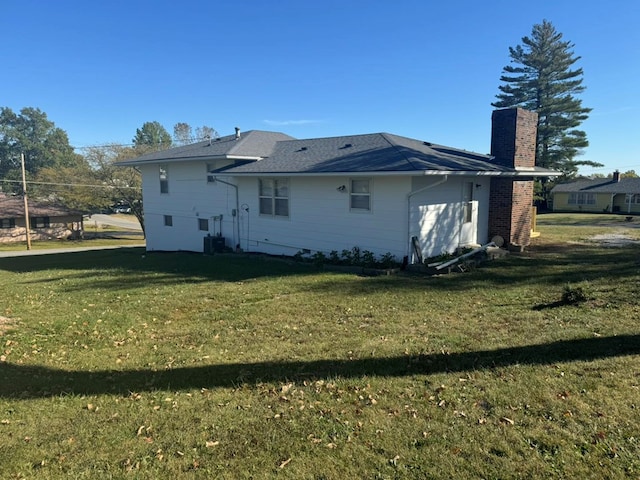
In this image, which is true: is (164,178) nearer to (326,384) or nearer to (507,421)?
(326,384)

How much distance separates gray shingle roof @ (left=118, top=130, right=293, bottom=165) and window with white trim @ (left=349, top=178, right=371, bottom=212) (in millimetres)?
5431

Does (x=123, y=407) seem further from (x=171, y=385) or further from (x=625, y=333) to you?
(x=625, y=333)

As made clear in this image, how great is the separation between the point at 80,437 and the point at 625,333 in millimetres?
6401

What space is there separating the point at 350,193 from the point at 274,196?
3.25m

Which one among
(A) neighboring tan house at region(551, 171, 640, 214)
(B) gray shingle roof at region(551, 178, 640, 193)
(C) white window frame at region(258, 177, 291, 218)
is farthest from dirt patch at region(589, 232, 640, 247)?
(B) gray shingle roof at region(551, 178, 640, 193)

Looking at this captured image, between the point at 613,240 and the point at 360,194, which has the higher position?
the point at 360,194

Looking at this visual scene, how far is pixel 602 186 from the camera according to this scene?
48.8 meters

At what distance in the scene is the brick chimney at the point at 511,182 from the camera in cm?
1488

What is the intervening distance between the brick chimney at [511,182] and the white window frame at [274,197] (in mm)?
6839

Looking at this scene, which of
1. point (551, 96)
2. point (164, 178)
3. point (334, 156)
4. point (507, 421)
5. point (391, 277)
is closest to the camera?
point (507, 421)

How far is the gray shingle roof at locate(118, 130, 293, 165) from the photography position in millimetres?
16922

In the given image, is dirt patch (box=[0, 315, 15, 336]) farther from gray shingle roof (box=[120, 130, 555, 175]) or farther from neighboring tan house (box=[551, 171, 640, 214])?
neighboring tan house (box=[551, 171, 640, 214])

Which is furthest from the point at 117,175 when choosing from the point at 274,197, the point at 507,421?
the point at 507,421

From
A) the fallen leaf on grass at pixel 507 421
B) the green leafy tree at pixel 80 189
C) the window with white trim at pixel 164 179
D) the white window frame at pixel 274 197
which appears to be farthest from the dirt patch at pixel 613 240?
the green leafy tree at pixel 80 189
